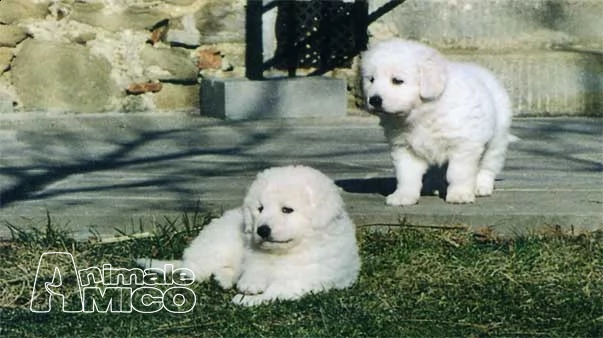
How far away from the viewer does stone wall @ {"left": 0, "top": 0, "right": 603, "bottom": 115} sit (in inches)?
420

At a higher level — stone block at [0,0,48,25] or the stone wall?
stone block at [0,0,48,25]

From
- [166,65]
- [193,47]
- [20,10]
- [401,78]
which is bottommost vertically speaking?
[166,65]

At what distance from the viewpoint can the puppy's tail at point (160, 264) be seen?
5109 millimetres

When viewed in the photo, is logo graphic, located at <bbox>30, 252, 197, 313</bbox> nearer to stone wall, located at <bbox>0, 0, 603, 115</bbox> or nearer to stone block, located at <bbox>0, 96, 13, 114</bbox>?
stone block, located at <bbox>0, 96, 13, 114</bbox>

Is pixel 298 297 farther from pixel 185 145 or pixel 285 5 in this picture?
pixel 285 5

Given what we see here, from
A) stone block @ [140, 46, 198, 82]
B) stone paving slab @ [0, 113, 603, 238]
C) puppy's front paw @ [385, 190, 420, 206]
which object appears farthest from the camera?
stone block @ [140, 46, 198, 82]

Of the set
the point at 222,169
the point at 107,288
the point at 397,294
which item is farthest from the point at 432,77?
the point at 222,169

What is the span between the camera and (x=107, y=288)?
4.89 meters

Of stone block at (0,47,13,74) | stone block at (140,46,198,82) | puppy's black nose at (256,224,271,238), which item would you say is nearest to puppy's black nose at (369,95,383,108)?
puppy's black nose at (256,224,271,238)

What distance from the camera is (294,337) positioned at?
424 centimetres

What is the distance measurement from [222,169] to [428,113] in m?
1.89

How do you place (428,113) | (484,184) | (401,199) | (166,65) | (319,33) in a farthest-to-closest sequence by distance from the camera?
(319,33), (166,65), (484,184), (401,199), (428,113)

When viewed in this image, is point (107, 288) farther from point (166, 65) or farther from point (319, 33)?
point (319, 33)


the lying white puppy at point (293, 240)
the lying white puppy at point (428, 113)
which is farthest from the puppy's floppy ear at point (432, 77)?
the lying white puppy at point (293, 240)
